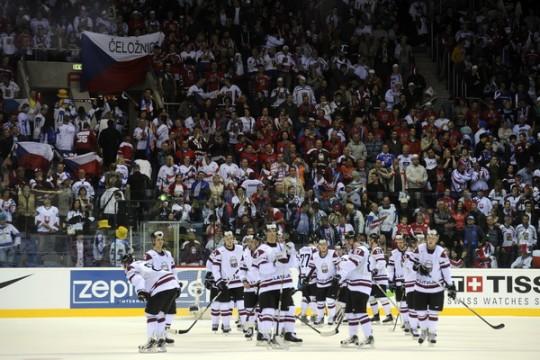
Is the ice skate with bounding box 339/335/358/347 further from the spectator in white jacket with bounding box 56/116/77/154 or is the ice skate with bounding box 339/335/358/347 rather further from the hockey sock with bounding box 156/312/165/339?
the spectator in white jacket with bounding box 56/116/77/154

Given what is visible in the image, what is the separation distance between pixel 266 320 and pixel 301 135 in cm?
963

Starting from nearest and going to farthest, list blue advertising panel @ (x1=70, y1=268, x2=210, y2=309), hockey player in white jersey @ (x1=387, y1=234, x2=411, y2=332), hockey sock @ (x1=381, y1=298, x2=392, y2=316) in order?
hockey player in white jersey @ (x1=387, y1=234, x2=411, y2=332) < hockey sock @ (x1=381, y1=298, x2=392, y2=316) < blue advertising panel @ (x1=70, y1=268, x2=210, y2=309)

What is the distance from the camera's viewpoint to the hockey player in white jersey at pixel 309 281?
63.9 feet

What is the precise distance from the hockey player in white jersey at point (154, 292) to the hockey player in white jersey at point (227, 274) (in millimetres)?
2636

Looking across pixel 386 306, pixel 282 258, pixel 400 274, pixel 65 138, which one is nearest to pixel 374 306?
pixel 386 306

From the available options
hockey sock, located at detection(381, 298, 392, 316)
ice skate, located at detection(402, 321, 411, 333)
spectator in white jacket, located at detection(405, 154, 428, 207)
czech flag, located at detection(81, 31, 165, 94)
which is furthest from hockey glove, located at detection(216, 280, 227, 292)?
czech flag, located at detection(81, 31, 165, 94)

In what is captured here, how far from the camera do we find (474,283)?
72.9ft

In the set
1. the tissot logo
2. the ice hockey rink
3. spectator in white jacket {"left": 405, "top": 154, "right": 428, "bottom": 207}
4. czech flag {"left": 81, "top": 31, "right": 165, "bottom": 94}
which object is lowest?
the ice hockey rink

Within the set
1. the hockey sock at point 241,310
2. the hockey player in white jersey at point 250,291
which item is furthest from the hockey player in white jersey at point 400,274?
the hockey sock at point 241,310

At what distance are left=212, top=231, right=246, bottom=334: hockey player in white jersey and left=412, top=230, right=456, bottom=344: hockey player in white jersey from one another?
3007 millimetres

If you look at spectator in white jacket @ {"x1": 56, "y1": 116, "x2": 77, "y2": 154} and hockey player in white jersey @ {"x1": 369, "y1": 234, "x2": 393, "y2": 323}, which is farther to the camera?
spectator in white jacket @ {"x1": 56, "y1": 116, "x2": 77, "y2": 154}

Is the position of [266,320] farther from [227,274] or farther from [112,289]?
[112,289]

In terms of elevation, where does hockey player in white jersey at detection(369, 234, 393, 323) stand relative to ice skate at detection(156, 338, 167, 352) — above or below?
above

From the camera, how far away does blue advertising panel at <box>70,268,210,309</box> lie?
21.2 m
